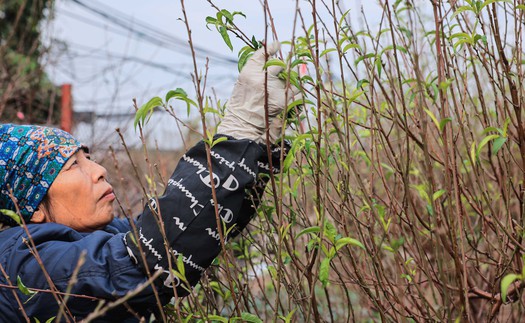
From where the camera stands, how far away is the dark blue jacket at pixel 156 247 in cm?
168

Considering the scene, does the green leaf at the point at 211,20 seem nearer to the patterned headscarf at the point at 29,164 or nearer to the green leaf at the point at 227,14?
A: the green leaf at the point at 227,14

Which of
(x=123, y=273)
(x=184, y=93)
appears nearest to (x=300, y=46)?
(x=184, y=93)

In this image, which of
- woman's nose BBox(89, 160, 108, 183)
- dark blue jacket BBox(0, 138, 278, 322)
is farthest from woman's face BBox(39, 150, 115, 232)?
dark blue jacket BBox(0, 138, 278, 322)

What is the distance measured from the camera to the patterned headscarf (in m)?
1.94

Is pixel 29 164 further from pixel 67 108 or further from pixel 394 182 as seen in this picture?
pixel 67 108

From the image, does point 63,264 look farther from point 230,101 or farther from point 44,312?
point 230,101

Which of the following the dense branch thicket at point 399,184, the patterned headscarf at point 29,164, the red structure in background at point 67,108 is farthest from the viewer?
the red structure in background at point 67,108

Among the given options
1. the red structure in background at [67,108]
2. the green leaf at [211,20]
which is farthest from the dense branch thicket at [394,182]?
the red structure in background at [67,108]

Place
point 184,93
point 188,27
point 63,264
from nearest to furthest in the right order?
point 188,27
point 184,93
point 63,264

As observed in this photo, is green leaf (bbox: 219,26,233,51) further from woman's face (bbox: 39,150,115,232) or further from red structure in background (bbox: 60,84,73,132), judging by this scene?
red structure in background (bbox: 60,84,73,132)

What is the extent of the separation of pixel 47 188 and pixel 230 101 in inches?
24.4

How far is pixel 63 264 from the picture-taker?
5.59 feet

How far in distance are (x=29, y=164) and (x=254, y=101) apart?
0.72 metres

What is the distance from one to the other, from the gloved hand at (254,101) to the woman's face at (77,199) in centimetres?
46
